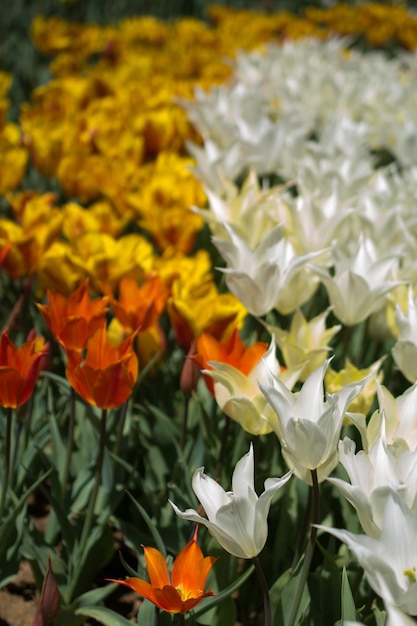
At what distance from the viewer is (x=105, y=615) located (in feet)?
4.16

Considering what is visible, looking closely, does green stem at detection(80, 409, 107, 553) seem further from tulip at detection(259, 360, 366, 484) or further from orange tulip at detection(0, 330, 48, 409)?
tulip at detection(259, 360, 366, 484)

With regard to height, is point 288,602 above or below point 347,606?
below

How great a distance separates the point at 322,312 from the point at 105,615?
91cm

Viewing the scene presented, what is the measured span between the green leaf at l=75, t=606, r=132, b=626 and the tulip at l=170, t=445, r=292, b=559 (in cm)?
34

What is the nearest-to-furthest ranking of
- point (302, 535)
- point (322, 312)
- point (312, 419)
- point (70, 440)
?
point (312, 419)
point (302, 535)
point (70, 440)
point (322, 312)

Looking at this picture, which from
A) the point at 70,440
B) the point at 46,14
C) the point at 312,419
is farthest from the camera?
the point at 46,14

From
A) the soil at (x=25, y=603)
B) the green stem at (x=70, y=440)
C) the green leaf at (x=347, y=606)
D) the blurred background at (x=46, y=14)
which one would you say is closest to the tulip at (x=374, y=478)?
the green leaf at (x=347, y=606)

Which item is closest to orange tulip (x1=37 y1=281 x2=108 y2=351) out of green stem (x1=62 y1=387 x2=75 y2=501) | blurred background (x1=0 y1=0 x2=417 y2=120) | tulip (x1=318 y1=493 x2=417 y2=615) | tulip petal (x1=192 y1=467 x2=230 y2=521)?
green stem (x1=62 y1=387 x2=75 y2=501)

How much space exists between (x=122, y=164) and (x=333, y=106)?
6.30 feet

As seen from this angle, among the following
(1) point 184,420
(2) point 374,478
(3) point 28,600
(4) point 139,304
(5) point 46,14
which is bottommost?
(5) point 46,14

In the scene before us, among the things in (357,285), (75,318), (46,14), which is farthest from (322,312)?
(46,14)

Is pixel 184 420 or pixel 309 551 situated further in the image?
pixel 184 420

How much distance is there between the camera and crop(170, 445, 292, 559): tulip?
97 cm

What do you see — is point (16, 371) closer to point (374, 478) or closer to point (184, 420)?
point (184, 420)
